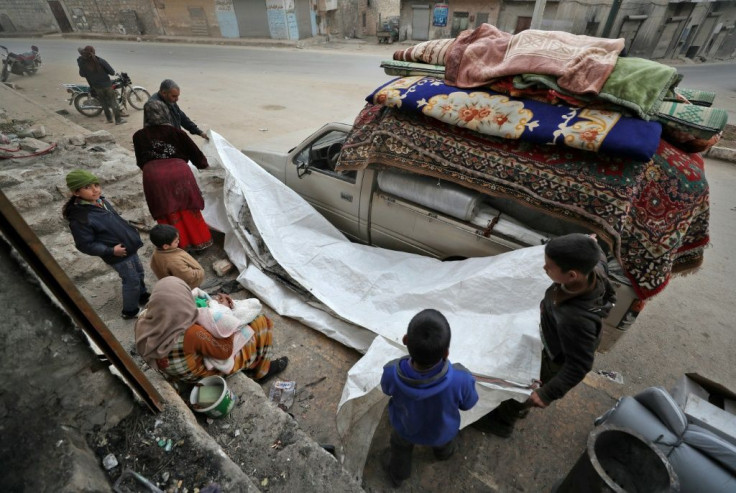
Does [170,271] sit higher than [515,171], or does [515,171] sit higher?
[515,171]

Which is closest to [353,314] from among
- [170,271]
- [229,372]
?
[229,372]

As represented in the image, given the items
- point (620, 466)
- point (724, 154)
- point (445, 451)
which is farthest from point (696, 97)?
point (724, 154)

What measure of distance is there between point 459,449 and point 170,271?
2.60m

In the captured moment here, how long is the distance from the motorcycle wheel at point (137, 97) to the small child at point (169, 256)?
8977 millimetres

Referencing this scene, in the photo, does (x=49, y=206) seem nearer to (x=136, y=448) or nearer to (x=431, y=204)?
(x=136, y=448)

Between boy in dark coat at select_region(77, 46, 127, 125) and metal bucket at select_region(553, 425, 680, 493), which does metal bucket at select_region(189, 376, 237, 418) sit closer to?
metal bucket at select_region(553, 425, 680, 493)

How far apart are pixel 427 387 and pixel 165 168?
3.52 m

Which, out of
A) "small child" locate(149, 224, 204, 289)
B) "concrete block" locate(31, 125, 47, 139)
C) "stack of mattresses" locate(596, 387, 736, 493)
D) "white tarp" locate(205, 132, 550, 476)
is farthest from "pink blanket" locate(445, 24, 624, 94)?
"concrete block" locate(31, 125, 47, 139)

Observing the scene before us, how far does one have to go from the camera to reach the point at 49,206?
4555 mm

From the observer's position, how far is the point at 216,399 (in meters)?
2.01

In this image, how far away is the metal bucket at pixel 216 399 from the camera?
6.20ft

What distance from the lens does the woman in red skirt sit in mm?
3582

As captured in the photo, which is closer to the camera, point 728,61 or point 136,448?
point 136,448

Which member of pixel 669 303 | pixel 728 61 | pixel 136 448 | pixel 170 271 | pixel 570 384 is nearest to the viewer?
pixel 136 448
